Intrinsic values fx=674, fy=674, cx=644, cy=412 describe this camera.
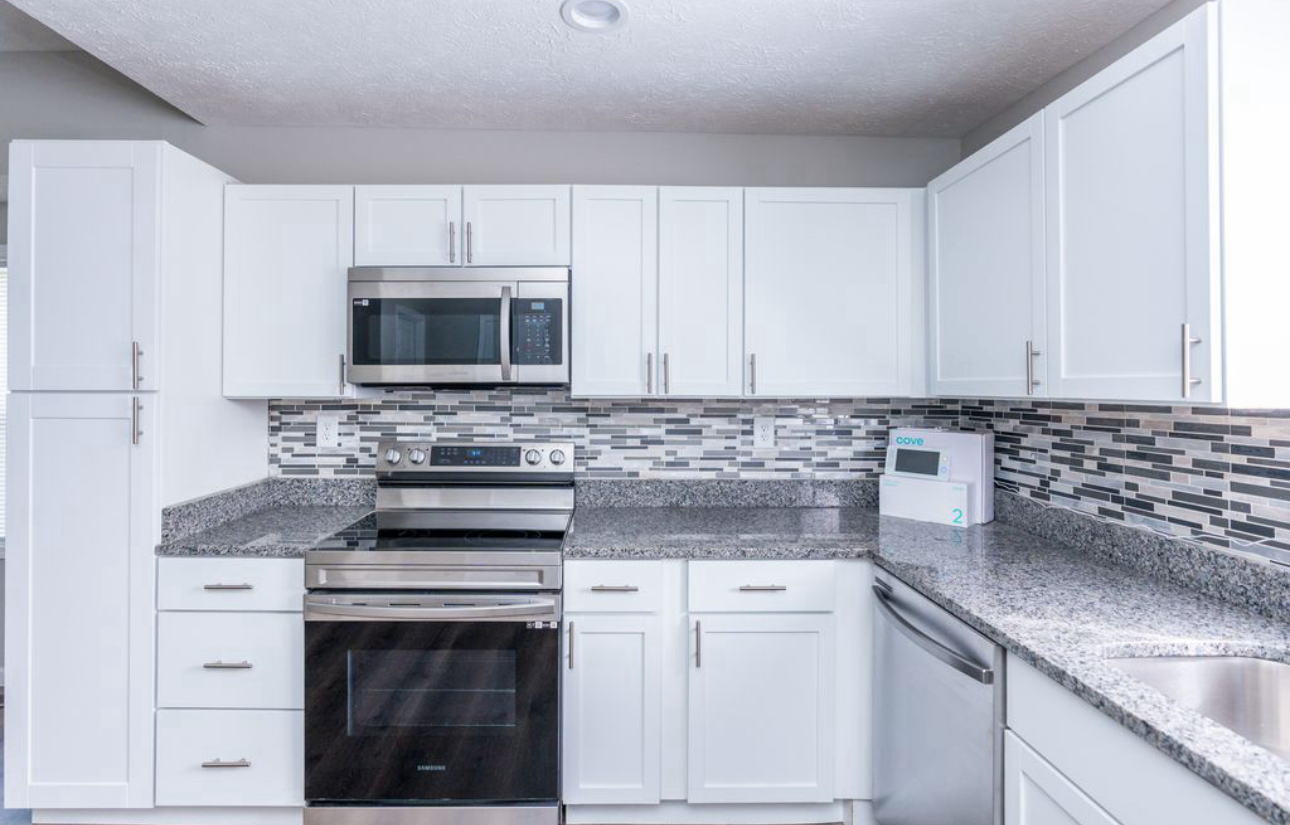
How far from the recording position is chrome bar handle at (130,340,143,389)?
1.93 metres

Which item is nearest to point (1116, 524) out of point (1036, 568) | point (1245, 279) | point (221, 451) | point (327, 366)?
point (1036, 568)

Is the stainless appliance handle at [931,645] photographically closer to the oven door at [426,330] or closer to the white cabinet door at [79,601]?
the oven door at [426,330]

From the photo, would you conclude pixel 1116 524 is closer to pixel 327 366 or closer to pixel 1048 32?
pixel 1048 32

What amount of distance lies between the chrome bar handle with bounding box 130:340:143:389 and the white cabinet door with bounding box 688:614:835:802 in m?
1.73

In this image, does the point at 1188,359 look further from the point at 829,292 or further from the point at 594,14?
the point at 594,14

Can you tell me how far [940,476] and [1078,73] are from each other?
1.29 m

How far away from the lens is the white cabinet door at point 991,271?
1.72 meters

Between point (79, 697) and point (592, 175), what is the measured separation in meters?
2.32

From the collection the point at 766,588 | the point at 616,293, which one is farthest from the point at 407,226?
the point at 766,588

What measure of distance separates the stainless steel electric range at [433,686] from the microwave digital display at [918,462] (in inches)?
50.2

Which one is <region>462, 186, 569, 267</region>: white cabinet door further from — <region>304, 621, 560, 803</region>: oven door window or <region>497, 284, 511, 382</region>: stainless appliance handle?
<region>304, 621, 560, 803</region>: oven door window

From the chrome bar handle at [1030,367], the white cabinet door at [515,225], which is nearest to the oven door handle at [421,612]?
the white cabinet door at [515,225]

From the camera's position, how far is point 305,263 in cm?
228

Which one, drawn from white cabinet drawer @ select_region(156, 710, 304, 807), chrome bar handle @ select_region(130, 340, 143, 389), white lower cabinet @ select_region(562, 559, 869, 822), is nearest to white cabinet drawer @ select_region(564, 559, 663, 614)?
white lower cabinet @ select_region(562, 559, 869, 822)
